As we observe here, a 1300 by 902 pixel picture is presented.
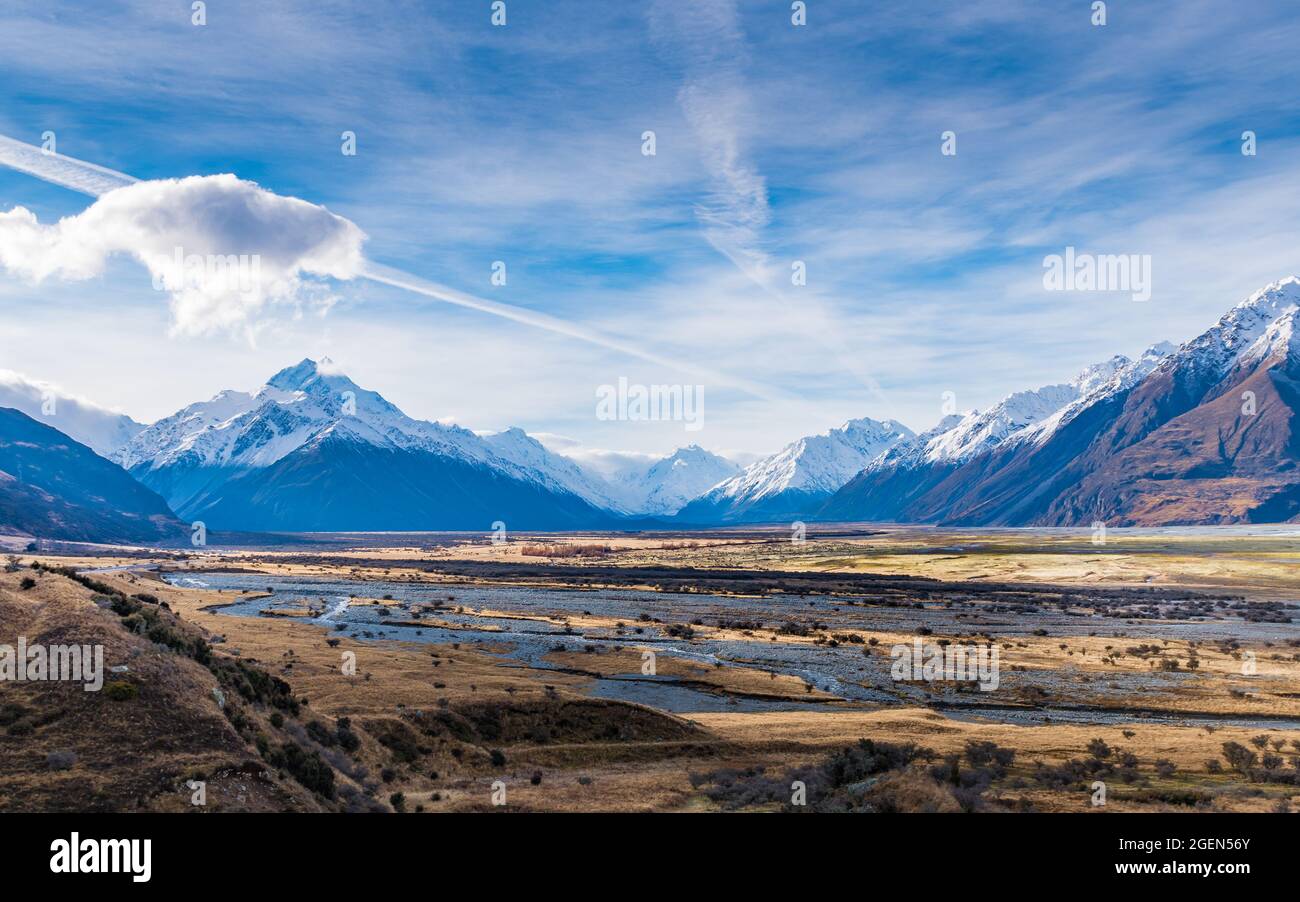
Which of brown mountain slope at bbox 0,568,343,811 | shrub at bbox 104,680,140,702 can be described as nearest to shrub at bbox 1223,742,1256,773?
brown mountain slope at bbox 0,568,343,811

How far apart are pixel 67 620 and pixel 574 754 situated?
62.2ft

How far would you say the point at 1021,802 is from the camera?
25719 millimetres

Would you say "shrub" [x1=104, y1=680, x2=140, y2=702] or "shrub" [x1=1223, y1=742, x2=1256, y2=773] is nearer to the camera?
"shrub" [x1=104, y1=680, x2=140, y2=702]

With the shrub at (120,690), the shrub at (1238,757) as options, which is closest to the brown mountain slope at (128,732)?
the shrub at (120,690)

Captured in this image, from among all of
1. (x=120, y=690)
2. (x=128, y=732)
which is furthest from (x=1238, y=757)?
(x=120, y=690)

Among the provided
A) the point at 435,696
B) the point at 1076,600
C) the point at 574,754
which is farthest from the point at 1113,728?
the point at 1076,600

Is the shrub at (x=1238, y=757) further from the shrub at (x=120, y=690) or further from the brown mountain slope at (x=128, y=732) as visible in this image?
the shrub at (x=120, y=690)

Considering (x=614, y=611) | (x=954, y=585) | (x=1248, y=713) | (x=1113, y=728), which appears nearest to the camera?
(x=1113, y=728)

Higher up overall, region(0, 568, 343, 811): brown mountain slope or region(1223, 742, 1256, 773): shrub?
region(0, 568, 343, 811): brown mountain slope

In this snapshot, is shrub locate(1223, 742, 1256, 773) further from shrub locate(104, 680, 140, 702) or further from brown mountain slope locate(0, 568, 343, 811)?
shrub locate(104, 680, 140, 702)

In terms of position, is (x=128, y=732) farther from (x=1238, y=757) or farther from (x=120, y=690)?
(x=1238, y=757)
